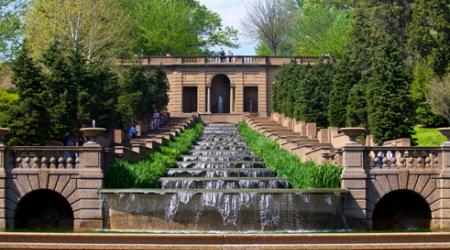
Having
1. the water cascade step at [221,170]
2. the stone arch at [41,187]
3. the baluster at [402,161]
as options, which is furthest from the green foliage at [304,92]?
the stone arch at [41,187]

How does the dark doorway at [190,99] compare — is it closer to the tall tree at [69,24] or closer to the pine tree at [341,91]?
the tall tree at [69,24]

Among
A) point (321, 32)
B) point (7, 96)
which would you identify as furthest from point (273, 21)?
point (7, 96)

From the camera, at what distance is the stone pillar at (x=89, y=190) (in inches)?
637

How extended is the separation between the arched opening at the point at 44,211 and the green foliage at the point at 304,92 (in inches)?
712

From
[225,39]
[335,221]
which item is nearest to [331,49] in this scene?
[225,39]

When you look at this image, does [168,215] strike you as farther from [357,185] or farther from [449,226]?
[449,226]

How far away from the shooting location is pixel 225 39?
6569 cm

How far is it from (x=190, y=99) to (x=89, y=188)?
36.6 meters

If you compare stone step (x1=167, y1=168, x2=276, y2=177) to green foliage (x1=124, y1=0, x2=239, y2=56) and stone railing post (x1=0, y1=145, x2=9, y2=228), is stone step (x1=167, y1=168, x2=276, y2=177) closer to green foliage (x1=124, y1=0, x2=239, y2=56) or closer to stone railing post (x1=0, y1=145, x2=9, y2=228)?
stone railing post (x1=0, y1=145, x2=9, y2=228)

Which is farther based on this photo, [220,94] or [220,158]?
[220,94]

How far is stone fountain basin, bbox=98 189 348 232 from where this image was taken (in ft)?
51.8

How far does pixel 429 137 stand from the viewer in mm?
34281

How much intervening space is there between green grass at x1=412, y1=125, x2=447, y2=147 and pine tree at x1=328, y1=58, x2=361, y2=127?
21.5 ft

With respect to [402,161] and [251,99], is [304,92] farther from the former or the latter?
[251,99]
